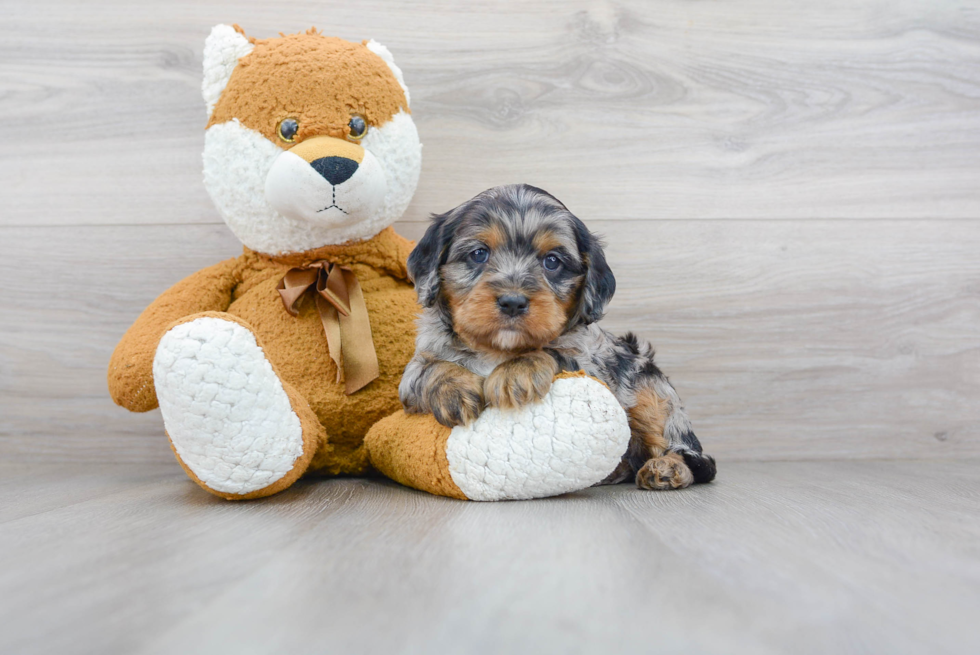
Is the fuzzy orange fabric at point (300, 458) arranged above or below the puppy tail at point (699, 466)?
above

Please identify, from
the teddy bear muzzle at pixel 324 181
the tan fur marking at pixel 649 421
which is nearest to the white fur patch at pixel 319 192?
the teddy bear muzzle at pixel 324 181

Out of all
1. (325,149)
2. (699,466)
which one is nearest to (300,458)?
(325,149)

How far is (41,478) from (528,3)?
217cm

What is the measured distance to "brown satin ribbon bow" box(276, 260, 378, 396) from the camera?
6.02 ft

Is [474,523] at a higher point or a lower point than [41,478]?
higher

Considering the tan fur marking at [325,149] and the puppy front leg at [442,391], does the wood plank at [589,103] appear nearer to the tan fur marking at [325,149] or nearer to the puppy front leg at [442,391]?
the tan fur marking at [325,149]

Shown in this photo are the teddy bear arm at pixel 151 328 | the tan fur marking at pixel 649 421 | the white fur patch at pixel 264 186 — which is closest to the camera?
the teddy bear arm at pixel 151 328

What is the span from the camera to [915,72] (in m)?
2.43

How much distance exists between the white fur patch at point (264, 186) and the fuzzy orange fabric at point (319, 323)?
2.5 inches

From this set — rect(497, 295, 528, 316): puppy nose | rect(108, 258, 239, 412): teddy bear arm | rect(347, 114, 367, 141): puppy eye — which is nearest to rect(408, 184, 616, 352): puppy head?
rect(497, 295, 528, 316): puppy nose

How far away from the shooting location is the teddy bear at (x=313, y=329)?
150cm

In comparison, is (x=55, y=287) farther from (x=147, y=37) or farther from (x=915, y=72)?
(x=915, y=72)

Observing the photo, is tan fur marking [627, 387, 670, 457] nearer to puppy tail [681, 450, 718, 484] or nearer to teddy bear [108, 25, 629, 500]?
puppy tail [681, 450, 718, 484]

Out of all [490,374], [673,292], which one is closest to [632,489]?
[490,374]
